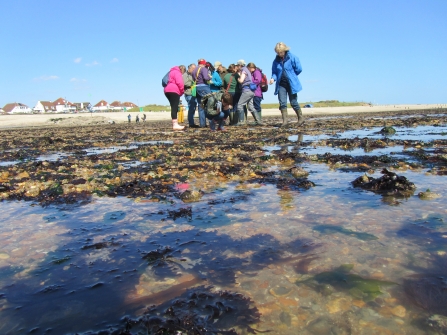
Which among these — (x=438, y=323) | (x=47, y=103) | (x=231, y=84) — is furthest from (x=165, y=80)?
(x=47, y=103)

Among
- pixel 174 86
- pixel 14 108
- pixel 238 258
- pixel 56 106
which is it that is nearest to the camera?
pixel 238 258

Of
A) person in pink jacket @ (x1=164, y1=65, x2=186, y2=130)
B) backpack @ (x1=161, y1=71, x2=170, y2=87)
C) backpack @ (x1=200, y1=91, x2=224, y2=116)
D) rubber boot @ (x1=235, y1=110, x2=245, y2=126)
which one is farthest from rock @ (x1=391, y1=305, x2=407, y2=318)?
rubber boot @ (x1=235, y1=110, x2=245, y2=126)

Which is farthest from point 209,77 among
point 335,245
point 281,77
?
point 335,245

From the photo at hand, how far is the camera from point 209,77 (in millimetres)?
12836

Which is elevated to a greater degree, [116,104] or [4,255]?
[116,104]

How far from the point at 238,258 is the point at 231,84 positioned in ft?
40.5

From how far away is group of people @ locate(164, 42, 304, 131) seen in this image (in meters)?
11.8

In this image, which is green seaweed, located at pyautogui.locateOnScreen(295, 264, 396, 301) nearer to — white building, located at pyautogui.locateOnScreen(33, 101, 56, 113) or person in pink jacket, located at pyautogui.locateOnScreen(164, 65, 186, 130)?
person in pink jacket, located at pyautogui.locateOnScreen(164, 65, 186, 130)

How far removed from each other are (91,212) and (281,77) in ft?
32.2

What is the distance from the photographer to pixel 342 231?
2498mm

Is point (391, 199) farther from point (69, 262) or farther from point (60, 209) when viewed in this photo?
point (60, 209)

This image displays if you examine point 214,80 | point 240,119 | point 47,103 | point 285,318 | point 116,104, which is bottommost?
point 285,318

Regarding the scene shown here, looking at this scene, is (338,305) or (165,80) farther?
(165,80)

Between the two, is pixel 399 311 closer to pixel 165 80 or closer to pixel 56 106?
pixel 165 80
